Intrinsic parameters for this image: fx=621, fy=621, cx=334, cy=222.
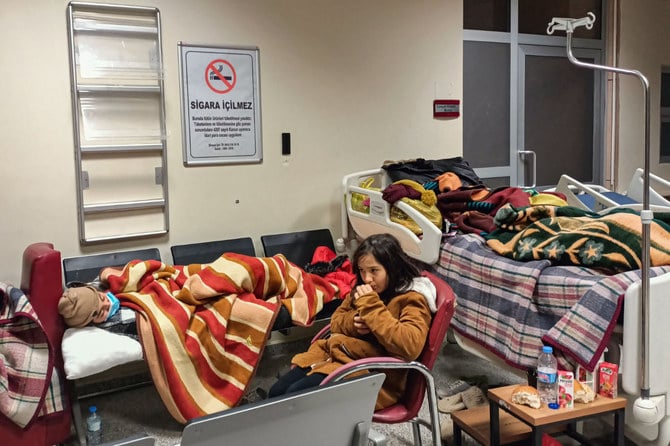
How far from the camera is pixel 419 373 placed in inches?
80.2

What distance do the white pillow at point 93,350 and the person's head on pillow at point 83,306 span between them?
46mm

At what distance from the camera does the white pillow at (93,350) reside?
92.7 inches

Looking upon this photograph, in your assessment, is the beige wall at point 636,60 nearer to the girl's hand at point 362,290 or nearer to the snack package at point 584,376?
the snack package at point 584,376

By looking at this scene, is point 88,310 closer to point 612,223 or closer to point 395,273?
point 395,273

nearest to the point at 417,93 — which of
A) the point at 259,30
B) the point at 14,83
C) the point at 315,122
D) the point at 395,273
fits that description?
the point at 315,122

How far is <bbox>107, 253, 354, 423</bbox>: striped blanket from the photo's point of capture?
257 centimetres

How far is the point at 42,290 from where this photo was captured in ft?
7.74

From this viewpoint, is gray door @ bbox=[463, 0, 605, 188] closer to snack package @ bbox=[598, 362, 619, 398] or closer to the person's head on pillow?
snack package @ bbox=[598, 362, 619, 398]

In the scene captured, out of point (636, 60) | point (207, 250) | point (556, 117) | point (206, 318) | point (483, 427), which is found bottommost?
point (483, 427)

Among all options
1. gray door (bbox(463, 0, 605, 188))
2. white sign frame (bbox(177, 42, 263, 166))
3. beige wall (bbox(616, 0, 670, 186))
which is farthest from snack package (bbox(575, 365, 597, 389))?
beige wall (bbox(616, 0, 670, 186))

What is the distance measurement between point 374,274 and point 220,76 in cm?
164

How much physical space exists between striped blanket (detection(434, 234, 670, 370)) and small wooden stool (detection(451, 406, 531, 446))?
8.5 inches

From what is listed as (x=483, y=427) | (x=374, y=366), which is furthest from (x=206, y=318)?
(x=483, y=427)

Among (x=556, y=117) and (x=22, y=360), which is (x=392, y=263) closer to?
(x=22, y=360)
